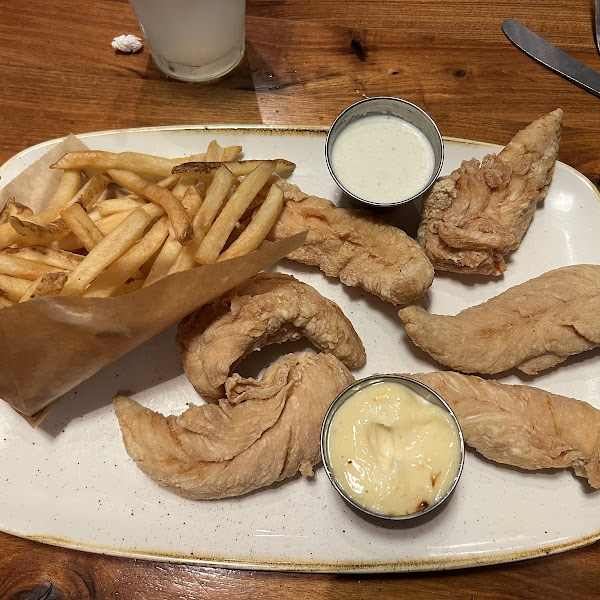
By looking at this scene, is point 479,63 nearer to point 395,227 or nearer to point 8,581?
point 395,227

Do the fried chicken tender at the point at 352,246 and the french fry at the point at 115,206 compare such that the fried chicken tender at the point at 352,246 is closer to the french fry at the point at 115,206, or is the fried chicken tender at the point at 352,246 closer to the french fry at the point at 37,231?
the french fry at the point at 115,206

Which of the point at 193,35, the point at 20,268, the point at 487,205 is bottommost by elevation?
the point at 487,205

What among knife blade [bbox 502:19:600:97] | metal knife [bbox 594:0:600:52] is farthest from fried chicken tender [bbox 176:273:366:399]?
metal knife [bbox 594:0:600:52]

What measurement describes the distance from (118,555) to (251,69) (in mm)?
2956

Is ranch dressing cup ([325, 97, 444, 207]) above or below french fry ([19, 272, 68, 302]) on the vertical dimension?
below

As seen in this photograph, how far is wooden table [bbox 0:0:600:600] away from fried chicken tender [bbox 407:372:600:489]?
5.40 ft

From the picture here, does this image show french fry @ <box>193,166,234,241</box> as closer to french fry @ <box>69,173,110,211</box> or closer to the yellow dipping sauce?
french fry @ <box>69,173,110,211</box>

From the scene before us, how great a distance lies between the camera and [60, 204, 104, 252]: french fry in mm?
2400

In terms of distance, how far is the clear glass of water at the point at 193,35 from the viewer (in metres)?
2.89

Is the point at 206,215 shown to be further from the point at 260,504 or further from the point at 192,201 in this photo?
the point at 260,504

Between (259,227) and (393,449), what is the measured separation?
118 centimetres

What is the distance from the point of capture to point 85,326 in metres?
2.26

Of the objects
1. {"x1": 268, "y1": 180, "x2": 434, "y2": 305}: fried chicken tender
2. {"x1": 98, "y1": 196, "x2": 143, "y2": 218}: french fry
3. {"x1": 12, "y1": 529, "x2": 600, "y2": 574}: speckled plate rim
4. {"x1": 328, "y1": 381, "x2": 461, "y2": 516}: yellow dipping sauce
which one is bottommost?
{"x1": 12, "y1": 529, "x2": 600, "y2": 574}: speckled plate rim

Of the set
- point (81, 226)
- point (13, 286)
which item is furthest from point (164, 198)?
point (13, 286)
